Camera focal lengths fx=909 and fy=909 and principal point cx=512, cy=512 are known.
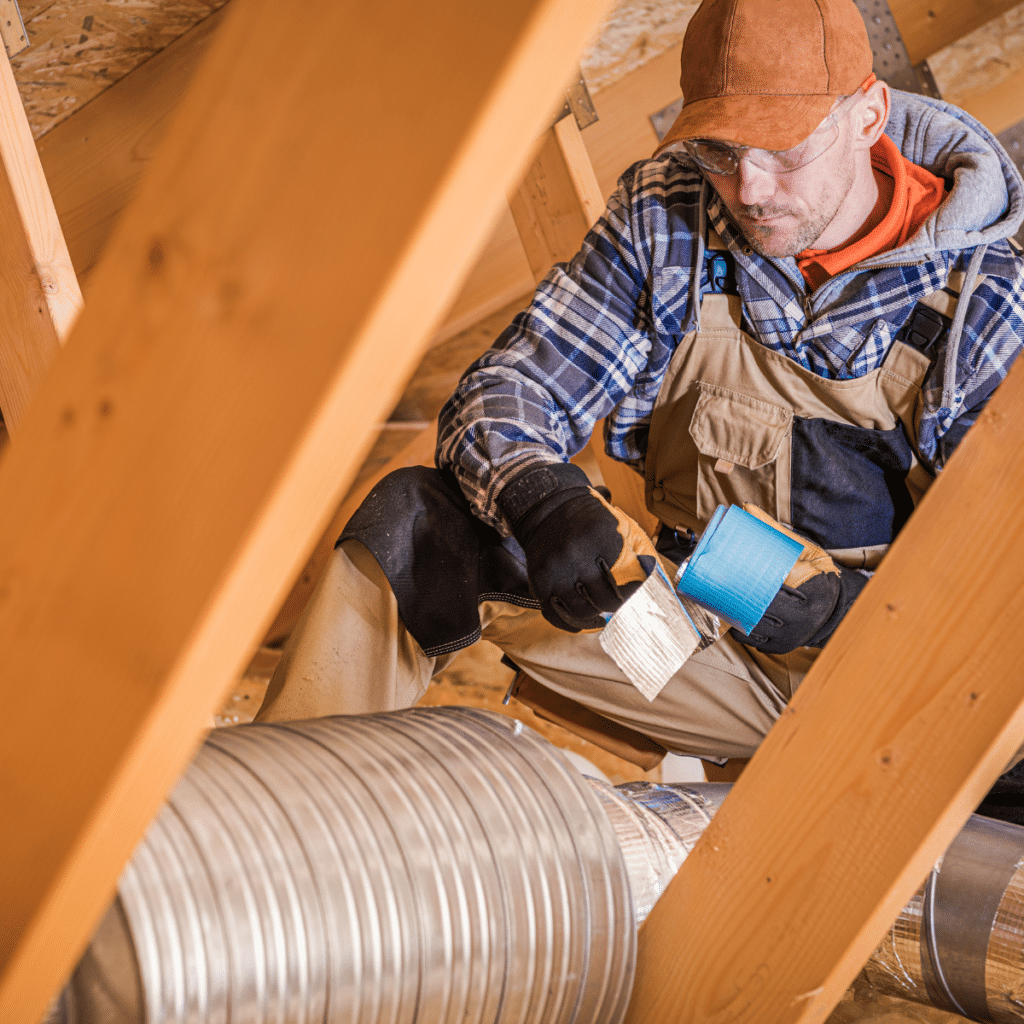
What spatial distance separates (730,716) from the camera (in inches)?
61.9

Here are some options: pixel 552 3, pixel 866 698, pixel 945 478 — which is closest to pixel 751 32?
pixel 945 478

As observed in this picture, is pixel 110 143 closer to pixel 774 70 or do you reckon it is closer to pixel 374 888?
pixel 774 70

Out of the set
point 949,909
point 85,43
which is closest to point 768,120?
point 949,909

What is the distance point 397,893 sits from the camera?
74 centimetres

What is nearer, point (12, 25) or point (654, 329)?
point (12, 25)

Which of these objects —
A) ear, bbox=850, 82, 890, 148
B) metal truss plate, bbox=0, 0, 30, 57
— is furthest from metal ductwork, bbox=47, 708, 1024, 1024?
metal truss plate, bbox=0, 0, 30, 57

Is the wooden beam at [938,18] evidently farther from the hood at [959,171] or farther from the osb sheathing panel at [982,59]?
the hood at [959,171]

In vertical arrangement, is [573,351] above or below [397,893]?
above

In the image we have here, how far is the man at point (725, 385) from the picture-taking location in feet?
4.38

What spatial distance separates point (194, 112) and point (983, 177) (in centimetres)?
137

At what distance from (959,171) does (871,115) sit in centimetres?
17

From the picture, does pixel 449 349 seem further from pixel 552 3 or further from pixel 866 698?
pixel 552 3

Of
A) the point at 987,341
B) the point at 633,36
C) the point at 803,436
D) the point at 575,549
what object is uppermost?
the point at 633,36

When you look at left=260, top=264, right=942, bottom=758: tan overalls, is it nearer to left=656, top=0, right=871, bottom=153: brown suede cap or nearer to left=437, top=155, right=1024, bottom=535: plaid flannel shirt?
left=437, top=155, right=1024, bottom=535: plaid flannel shirt
